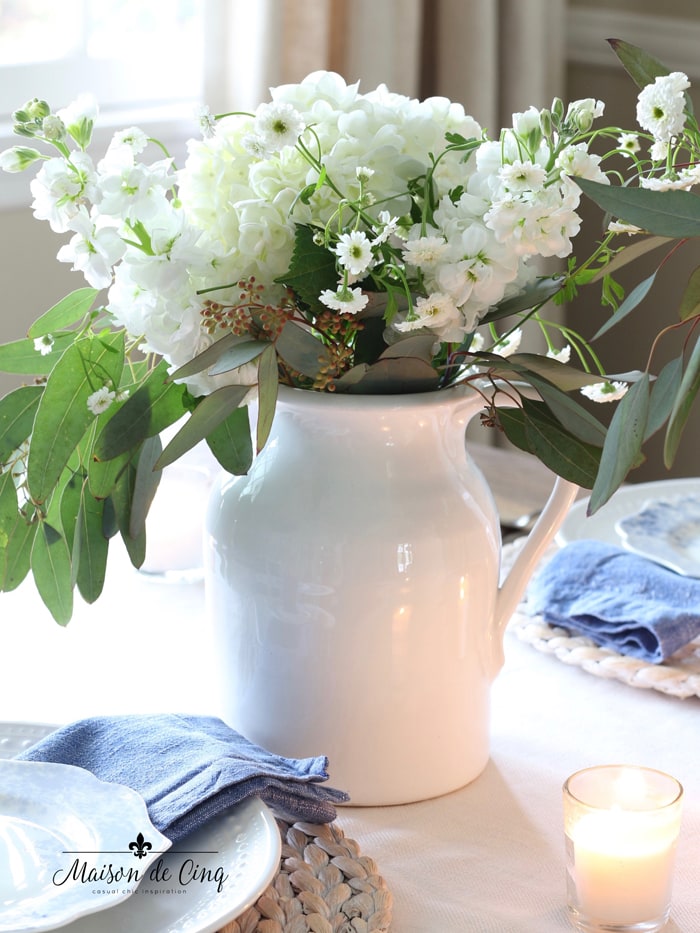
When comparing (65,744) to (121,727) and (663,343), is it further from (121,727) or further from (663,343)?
(663,343)

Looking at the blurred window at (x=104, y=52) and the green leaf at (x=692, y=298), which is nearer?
the green leaf at (x=692, y=298)

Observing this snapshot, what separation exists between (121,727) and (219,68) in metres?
1.75

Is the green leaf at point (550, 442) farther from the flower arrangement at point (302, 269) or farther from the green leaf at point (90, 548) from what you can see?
the green leaf at point (90, 548)

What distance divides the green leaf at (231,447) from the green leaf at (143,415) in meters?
0.03

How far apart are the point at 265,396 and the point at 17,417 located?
19 centimetres

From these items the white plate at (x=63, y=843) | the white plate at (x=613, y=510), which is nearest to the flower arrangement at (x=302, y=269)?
the white plate at (x=63, y=843)

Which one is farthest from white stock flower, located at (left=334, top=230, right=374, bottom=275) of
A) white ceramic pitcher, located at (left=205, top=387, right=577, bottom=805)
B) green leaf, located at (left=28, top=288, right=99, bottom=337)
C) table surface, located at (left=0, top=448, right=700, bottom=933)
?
table surface, located at (left=0, top=448, right=700, bottom=933)

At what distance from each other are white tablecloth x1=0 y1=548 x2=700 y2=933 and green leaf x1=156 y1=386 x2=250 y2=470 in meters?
0.19

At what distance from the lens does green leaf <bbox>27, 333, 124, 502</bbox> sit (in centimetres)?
72

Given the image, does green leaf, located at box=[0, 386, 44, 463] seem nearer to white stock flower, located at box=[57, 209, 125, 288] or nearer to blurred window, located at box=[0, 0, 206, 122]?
white stock flower, located at box=[57, 209, 125, 288]

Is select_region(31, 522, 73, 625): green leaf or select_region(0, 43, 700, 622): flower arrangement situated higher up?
select_region(0, 43, 700, 622): flower arrangement

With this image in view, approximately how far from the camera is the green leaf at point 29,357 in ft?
2.50

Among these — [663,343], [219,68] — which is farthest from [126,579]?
[663,343]

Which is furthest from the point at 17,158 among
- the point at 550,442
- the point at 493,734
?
the point at 493,734
